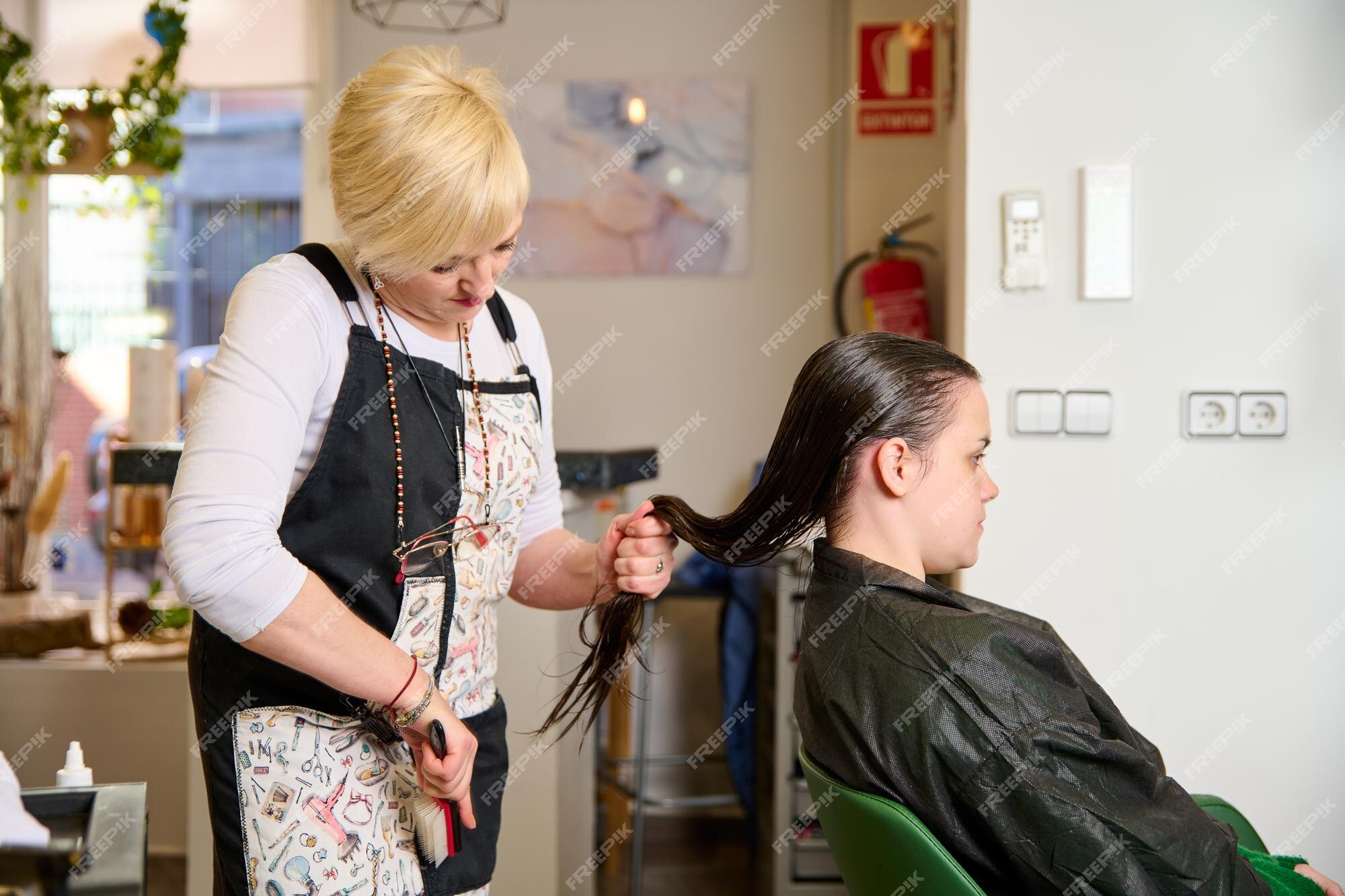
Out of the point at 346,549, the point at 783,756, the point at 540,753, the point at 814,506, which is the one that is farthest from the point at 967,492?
the point at 783,756

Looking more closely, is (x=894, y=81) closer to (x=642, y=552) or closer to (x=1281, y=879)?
(x=642, y=552)

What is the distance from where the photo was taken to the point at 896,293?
3004 millimetres

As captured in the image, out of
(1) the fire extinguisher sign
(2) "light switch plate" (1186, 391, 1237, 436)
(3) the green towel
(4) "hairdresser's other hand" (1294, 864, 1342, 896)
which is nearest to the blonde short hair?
(3) the green towel

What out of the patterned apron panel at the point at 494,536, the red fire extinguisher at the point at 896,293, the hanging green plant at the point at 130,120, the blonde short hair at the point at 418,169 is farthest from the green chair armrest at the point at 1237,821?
the hanging green plant at the point at 130,120

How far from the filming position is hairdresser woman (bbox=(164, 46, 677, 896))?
1.03 metres

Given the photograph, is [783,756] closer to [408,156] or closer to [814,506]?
[814,506]

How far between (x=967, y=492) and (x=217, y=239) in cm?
328

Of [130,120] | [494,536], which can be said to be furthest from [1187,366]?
[130,120]

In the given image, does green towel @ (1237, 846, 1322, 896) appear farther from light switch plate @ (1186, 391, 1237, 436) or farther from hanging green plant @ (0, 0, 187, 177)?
hanging green plant @ (0, 0, 187, 177)

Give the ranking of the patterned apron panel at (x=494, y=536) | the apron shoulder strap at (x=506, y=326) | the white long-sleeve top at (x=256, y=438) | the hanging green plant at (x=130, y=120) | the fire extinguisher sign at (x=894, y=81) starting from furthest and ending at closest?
the fire extinguisher sign at (x=894, y=81) → the hanging green plant at (x=130, y=120) → the apron shoulder strap at (x=506, y=326) → the patterned apron panel at (x=494, y=536) → the white long-sleeve top at (x=256, y=438)

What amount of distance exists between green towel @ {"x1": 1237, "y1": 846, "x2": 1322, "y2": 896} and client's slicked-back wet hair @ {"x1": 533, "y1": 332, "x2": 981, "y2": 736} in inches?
24.3

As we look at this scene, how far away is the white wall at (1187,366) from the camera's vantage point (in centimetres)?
192

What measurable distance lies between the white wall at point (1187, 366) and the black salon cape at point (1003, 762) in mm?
785

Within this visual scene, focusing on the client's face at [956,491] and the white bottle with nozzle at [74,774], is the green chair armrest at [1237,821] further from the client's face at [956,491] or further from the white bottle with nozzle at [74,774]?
the white bottle with nozzle at [74,774]
